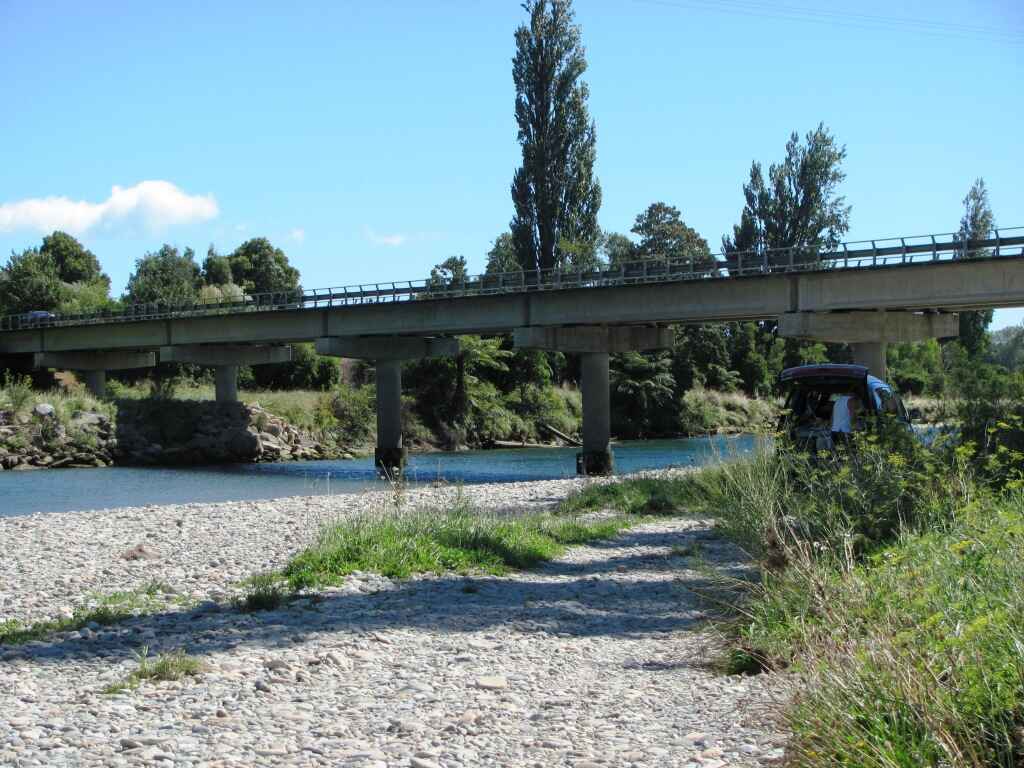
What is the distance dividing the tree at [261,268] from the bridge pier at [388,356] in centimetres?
5904

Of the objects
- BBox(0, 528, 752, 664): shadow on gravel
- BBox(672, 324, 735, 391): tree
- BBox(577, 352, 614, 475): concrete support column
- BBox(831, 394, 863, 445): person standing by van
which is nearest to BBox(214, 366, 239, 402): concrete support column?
BBox(577, 352, 614, 475): concrete support column

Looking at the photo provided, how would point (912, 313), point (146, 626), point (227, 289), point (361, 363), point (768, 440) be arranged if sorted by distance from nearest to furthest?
point (146, 626) < point (768, 440) < point (912, 313) < point (361, 363) < point (227, 289)

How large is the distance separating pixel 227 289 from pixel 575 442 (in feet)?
121

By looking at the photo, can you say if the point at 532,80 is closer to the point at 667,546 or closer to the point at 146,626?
the point at 667,546

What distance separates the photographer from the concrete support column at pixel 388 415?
54.7m

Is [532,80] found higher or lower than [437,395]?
higher

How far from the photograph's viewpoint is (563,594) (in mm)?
13180

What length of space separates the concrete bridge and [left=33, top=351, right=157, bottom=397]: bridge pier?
90 mm

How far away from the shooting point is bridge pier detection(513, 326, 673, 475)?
4631 cm

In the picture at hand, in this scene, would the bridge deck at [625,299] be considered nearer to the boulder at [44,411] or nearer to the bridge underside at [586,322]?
the bridge underside at [586,322]

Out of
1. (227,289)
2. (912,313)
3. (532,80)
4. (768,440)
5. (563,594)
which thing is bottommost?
(563,594)

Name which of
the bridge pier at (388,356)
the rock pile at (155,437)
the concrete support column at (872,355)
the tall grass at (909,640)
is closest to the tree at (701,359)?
the rock pile at (155,437)

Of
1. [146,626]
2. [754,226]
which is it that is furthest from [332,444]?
[146,626]

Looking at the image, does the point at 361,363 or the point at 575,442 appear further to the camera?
the point at 361,363
